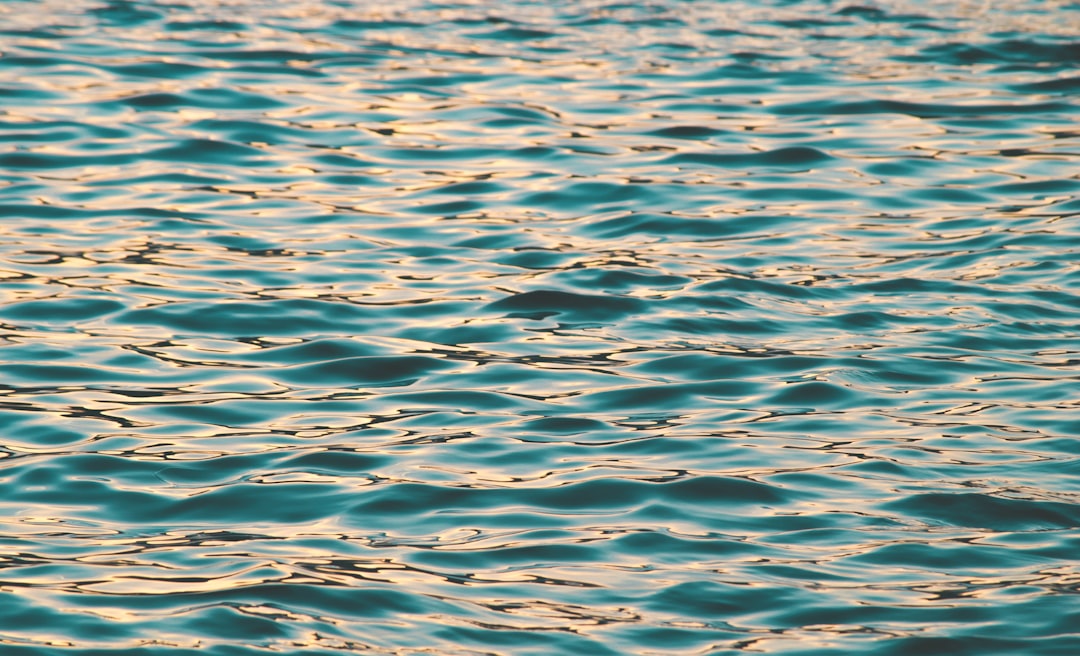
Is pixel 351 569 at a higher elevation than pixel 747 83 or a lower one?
lower

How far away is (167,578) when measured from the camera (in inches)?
181

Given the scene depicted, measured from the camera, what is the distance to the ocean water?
455 centimetres

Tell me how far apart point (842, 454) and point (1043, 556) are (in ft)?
3.08

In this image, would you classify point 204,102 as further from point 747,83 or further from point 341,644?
point 341,644

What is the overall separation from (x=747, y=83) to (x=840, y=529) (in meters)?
7.09

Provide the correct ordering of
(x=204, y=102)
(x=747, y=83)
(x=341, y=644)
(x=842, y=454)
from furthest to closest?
(x=747, y=83) → (x=204, y=102) → (x=842, y=454) → (x=341, y=644)

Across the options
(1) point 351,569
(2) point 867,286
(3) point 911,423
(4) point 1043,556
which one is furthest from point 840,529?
(2) point 867,286

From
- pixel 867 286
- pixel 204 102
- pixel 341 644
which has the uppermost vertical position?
pixel 204 102

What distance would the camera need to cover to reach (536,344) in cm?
683

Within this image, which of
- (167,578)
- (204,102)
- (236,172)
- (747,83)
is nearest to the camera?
(167,578)

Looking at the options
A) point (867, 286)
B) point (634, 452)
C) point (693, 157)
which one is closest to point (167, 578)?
point (634, 452)

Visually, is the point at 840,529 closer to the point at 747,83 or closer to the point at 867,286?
the point at 867,286

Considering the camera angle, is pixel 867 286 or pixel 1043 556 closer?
pixel 1043 556

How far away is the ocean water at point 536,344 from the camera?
4.55 meters
